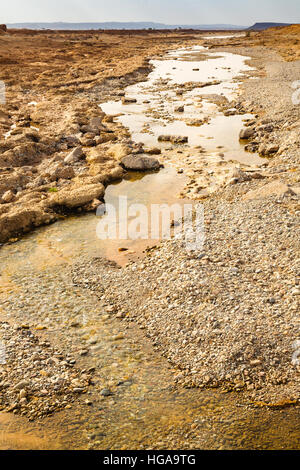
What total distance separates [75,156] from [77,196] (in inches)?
195

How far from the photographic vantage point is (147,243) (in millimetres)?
12859

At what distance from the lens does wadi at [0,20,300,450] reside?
689 cm

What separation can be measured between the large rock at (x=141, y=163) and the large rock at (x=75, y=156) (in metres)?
2.53

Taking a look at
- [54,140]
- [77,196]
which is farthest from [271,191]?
[54,140]

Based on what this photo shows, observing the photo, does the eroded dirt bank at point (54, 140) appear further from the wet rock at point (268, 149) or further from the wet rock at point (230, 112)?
the wet rock at point (230, 112)

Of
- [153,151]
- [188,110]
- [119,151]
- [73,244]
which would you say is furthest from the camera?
[188,110]

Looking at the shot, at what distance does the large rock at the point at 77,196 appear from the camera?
50.3 feet

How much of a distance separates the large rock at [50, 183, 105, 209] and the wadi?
51 millimetres

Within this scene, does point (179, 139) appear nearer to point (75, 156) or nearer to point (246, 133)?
point (246, 133)

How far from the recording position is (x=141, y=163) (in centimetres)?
1886

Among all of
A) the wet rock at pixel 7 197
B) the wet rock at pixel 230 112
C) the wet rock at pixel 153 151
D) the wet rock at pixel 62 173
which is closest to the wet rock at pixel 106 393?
the wet rock at pixel 7 197

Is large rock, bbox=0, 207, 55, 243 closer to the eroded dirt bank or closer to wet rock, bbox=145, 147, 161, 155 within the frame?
the eroded dirt bank

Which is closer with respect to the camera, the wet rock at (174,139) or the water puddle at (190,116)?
the water puddle at (190,116)

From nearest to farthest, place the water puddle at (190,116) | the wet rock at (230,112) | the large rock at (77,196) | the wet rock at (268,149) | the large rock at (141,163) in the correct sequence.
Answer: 1. the large rock at (77,196)
2. the large rock at (141,163)
3. the wet rock at (268,149)
4. the water puddle at (190,116)
5. the wet rock at (230,112)
